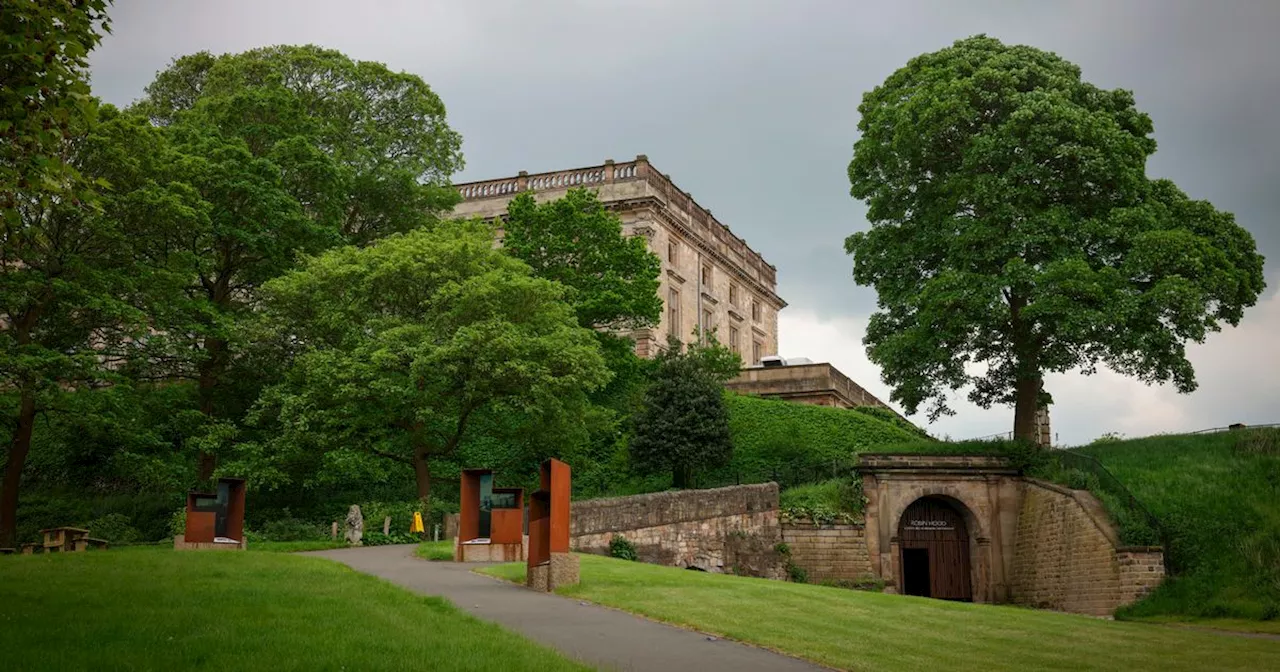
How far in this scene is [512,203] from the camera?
4669cm

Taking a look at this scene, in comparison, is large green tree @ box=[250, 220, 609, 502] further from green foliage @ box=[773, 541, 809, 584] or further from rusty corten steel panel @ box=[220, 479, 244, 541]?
green foliage @ box=[773, 541, 809, 584]

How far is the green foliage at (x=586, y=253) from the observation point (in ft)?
144

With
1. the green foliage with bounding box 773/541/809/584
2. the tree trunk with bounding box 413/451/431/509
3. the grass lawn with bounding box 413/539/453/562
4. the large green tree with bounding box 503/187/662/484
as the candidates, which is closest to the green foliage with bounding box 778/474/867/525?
the green foliage with bounding box 773/541/809/584

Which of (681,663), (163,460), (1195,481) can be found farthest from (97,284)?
(1195,481)

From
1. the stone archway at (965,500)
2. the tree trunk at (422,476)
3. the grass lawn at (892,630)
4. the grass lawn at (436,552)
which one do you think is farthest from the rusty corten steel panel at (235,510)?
the stone archway at (965,500)

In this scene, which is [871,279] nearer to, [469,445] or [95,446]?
[469,445]

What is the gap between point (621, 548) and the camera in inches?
1163

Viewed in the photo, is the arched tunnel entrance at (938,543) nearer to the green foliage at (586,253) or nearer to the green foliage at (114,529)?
the green foliage at (586,253)

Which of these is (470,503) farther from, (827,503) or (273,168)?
(273,168)

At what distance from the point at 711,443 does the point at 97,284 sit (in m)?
19.5

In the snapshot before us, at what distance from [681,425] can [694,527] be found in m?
6.93

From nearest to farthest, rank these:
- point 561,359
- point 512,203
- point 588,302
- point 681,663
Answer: point 681,663 → point 561,359 → point 588,302 → point 512,203

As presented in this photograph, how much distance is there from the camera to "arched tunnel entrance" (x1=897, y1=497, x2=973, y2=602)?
118 feet

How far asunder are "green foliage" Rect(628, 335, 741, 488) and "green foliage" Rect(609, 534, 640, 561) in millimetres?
9030
